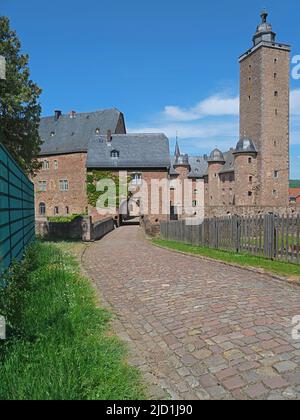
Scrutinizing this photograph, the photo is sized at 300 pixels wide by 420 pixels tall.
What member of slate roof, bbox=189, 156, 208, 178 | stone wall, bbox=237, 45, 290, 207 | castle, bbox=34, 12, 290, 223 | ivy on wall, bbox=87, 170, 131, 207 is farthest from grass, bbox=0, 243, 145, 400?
slate roof, bbox=189, 156, 208, 178

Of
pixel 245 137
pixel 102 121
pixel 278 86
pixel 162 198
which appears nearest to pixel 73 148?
pixel 102 121

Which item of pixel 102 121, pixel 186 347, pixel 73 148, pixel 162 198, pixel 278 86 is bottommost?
pixel 186 347

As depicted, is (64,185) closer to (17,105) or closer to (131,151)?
(131,151)

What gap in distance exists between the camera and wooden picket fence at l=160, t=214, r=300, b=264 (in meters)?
9.45

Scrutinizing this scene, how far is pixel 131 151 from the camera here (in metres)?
39.6

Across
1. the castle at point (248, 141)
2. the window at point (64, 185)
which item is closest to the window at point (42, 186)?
the castle at point (248, 141)

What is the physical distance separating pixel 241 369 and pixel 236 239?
31.1ft

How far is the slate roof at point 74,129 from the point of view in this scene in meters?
45.8

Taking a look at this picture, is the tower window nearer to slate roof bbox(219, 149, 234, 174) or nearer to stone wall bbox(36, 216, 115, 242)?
stone wall bbox(36, 216, 115, 242)

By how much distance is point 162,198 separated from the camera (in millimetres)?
38188

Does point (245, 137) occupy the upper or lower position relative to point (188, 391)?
upper

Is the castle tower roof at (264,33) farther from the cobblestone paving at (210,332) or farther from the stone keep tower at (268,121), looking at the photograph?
the cobblestone paving at (210,332)

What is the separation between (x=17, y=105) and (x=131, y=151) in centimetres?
2359
